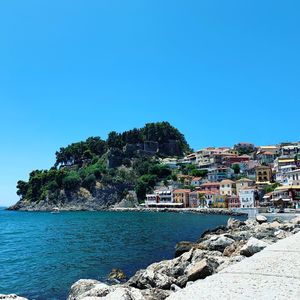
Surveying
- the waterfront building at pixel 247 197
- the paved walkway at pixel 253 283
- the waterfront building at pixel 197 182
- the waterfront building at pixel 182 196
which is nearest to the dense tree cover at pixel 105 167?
the waterfront building at pixel 197 182

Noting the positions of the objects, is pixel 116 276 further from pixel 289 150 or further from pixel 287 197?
pixel 289 150

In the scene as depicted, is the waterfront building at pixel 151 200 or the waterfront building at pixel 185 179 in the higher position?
the waterfront building at pixel 185 179

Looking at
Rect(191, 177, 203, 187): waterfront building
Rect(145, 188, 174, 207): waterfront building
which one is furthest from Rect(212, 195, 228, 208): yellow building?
Rect(191, 177, 203, 187): waterfront building

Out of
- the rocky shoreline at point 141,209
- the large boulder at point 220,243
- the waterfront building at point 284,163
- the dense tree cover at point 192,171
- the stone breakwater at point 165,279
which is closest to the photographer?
the stone breakwater at point 165,279

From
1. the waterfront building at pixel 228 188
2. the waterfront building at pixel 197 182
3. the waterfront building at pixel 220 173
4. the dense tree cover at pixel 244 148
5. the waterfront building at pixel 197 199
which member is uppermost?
the dense tree cover at pixel 244 148

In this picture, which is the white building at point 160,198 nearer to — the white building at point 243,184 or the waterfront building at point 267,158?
the white building at point 243,184

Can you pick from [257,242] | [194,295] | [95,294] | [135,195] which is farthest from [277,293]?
[135,195]

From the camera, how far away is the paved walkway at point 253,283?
4770mm

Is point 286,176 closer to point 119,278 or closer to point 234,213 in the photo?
point 234,213

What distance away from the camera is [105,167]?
119 m

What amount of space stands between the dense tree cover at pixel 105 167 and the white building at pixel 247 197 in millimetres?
37400

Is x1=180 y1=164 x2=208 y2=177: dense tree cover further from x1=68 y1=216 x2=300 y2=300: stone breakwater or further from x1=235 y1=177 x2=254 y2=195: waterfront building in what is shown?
x1=68 y1=216 x2=300 y2=300: stone breakwater

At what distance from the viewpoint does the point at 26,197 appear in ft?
435

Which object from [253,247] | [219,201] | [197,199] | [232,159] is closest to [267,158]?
[232,159]
